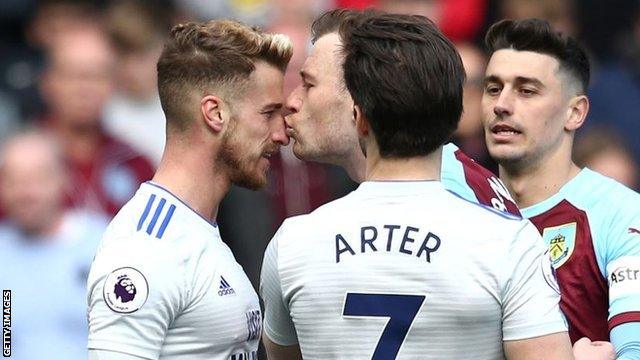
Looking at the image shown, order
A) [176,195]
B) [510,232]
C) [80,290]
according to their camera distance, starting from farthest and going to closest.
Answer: [80,290], [176,195], [510,232]

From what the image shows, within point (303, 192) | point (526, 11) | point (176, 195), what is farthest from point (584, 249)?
point (526, 11)

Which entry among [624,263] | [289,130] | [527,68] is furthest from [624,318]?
[289,130]

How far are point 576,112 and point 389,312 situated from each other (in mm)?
1676

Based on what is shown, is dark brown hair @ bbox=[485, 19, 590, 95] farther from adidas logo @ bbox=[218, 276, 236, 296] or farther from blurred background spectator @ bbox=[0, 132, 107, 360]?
blurred background spectator @ bbox=[0, 132, 107, 360]

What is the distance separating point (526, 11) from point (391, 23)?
4.62 meters

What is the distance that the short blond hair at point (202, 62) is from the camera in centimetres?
374

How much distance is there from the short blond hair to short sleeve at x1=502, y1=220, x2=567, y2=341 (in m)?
1.07

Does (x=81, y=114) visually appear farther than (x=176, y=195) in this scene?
Yes

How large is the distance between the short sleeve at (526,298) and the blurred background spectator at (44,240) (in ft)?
14.1

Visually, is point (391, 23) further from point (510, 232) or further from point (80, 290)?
point (80, 290)

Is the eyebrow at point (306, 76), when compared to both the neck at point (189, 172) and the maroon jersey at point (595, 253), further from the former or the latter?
the maroon jersey at point (595, 253)

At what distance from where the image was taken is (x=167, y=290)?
341 cm

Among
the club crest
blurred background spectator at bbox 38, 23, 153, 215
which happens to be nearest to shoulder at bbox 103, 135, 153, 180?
blurred background spectator at bbox 38, 23, 153, 215

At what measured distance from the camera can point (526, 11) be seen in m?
7.74
